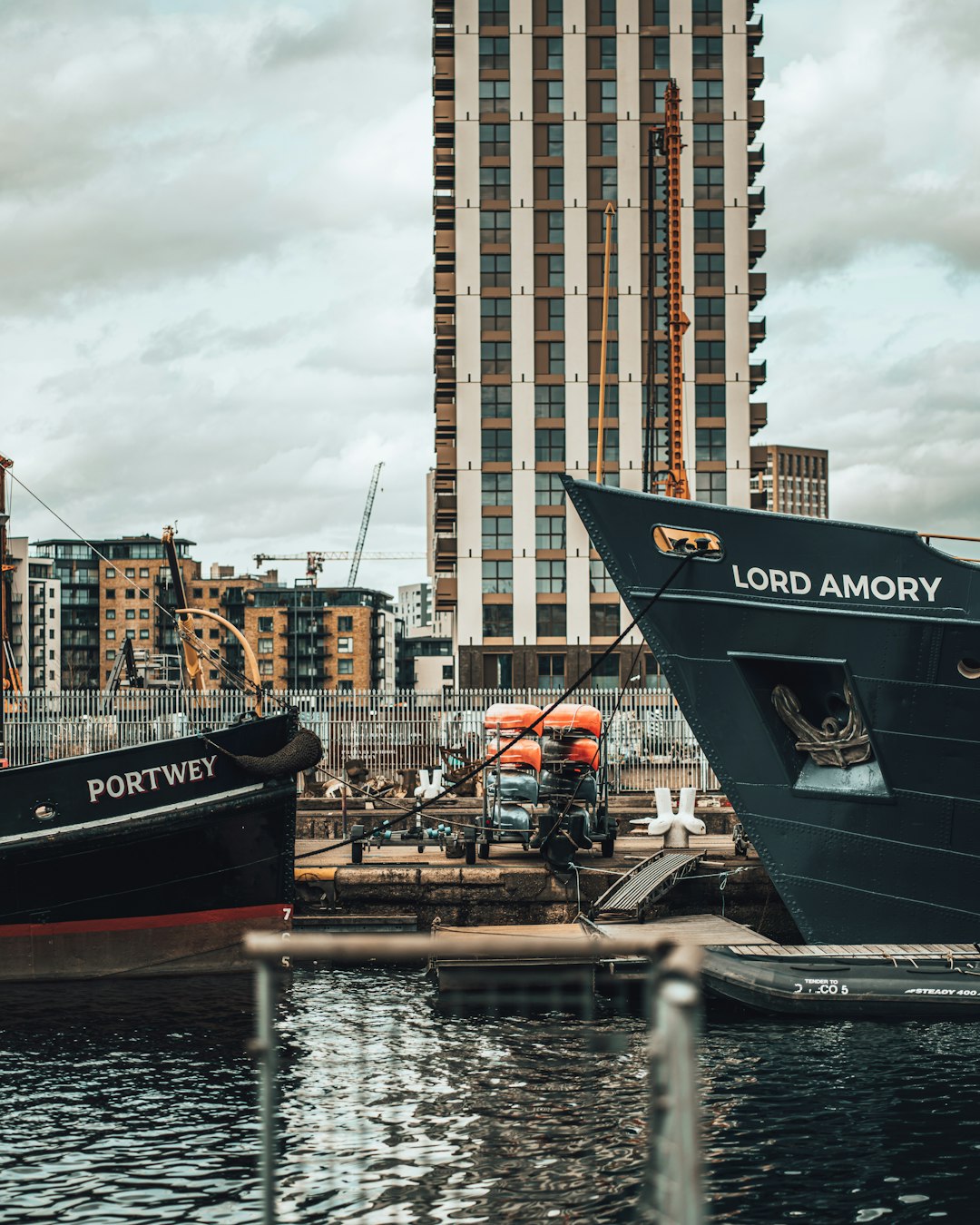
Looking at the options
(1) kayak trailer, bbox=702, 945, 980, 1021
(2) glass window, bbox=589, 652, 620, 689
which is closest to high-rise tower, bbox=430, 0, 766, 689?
(2) glass window, bbox=589, 652, 620, 689

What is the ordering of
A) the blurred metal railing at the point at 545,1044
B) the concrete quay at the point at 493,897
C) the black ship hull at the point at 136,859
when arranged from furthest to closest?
the concrete quay at the point at 493,897, the black ship hull at the point at 136,859, the blurred metal railing at the point at 545,1044

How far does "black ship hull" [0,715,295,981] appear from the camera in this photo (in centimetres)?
1886

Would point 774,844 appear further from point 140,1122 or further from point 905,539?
point 140,1122

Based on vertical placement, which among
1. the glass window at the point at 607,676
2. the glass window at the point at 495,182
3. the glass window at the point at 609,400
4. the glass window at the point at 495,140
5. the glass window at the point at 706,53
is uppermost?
the glass window at the point at 706,53

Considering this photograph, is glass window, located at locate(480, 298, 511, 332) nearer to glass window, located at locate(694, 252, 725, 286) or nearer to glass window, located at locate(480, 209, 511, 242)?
glass window, located at locate(480, 209, 511, 242)

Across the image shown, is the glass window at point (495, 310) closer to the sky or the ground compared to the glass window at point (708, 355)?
closer to the sky

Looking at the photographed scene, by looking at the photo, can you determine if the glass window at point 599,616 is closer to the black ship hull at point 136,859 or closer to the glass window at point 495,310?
the glass window at point 495,310

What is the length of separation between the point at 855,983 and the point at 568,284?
59200 millimetres

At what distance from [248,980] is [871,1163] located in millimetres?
10265

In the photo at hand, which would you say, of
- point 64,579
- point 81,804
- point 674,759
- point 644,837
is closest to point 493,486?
point 674,759

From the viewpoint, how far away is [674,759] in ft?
130

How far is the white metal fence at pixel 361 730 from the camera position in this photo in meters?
38.8

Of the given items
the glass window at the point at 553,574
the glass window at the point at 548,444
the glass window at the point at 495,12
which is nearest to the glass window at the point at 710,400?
the glass window at the point at 548,444

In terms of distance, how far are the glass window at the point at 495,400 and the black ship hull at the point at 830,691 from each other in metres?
54.6
